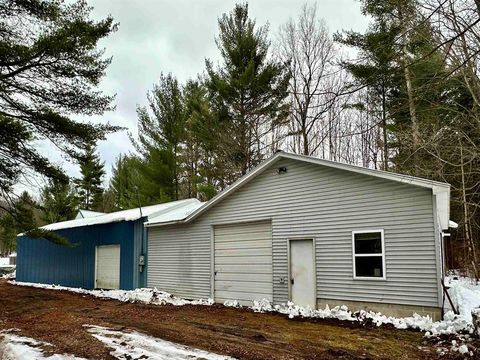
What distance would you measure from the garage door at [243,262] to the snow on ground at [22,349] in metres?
6.19

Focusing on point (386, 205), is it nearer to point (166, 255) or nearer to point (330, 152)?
point (166, 255)

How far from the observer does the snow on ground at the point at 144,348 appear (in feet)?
19.1

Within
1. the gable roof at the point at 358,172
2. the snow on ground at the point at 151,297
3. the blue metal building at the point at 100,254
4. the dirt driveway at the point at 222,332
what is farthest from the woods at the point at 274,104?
the snow on ground at the point at 151,297

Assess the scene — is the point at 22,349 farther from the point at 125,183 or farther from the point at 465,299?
the point at 125,183

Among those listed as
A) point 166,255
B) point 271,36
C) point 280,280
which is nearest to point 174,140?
point 271,36

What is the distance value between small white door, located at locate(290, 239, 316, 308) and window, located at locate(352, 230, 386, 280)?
48.4 inches

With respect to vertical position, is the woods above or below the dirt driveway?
above

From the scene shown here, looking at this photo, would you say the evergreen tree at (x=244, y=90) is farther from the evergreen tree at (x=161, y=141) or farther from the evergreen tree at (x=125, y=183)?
the evergreen tree at (x=125, y=183)

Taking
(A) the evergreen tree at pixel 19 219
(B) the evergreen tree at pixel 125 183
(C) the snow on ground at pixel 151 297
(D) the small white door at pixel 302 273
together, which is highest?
(B) the evergreen tree at pixel 125 183

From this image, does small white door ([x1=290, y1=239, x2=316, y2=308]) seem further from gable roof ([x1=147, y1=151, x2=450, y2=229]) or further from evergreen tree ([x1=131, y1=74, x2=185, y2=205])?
evergreen tree ([x1=131, y1=74, x2=185, y2=205])

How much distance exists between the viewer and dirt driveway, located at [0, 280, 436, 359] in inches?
243

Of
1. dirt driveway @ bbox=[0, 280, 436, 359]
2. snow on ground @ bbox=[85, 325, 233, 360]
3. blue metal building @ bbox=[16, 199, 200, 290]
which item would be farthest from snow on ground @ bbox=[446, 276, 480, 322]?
blue metal building @ bbox=[16, 199, 200, 290]

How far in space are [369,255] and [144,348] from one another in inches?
216

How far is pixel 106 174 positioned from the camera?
4125 cm
